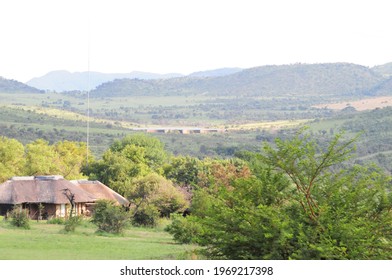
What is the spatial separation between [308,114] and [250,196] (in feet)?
470

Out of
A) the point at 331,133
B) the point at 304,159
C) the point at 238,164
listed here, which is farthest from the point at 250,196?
the point at 331,133

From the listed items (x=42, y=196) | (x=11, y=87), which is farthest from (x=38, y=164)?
(x=11, y=87)

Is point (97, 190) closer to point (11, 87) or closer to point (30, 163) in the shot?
point (30, 163)

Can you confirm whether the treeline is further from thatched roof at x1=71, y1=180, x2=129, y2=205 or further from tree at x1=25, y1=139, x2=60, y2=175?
tree at x1=25, y1=139, x2=60, y2=175

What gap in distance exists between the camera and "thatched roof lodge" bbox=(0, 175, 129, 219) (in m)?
42.1

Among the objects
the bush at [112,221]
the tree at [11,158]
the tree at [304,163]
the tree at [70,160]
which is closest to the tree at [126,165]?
the tree at [70,160]

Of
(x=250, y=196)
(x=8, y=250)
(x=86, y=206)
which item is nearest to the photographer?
(x=250, y=196)

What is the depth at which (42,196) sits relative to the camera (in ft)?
139

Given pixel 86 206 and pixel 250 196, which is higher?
pixel 250 196

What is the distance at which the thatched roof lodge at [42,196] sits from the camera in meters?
42.1

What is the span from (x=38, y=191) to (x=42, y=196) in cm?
53

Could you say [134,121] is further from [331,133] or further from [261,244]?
[261,244]

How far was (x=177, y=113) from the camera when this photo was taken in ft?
567

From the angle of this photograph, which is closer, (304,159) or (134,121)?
(304,159)
